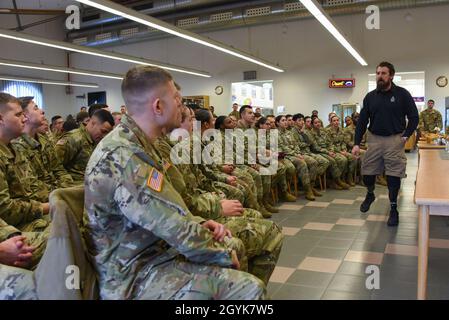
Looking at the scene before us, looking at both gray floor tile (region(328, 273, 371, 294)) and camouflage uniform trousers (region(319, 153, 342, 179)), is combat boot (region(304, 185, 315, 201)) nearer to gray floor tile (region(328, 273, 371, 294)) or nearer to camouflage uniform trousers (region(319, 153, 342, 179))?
camouflage uniform trousers (region(319, 153, 342, 179))

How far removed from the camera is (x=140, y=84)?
4.91 feet

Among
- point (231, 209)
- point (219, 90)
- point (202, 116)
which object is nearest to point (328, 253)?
point (231, 209)

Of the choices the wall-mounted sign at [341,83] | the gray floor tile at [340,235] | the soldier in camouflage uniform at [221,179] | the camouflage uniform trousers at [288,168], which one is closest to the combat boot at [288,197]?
the camouflage uniform trousers at [288,168]

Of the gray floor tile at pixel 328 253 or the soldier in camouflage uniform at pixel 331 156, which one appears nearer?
the gray floor tile at pixel 328 253

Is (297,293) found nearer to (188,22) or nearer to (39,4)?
(188,22)

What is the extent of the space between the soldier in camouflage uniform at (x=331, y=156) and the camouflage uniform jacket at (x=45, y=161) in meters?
4.24

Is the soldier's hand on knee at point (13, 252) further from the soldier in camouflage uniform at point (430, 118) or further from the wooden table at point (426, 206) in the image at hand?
the soldier in camouflage uniform at point (430, 118)

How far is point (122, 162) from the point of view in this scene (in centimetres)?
135

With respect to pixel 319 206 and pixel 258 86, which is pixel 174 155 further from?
pixel 258 86

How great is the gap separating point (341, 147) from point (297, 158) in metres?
1.71

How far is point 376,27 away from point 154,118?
11.6 m

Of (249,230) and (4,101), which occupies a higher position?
(4,101)

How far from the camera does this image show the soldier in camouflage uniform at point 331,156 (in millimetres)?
6443

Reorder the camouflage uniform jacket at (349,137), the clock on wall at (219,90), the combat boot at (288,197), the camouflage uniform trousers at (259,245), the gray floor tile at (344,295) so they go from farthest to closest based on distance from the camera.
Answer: the clock on wall at (219,90), the camouflage uniform jacket at (349,137), the combat boot at (288,197), the gray floor tile at (344,295), the camouflage uniform trousers at (259,245)
